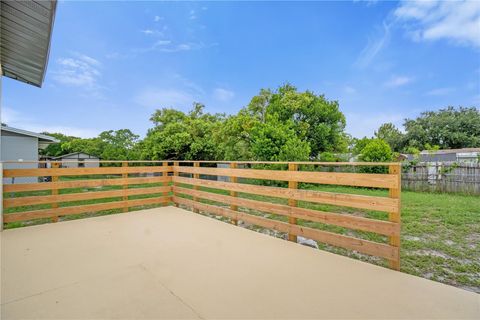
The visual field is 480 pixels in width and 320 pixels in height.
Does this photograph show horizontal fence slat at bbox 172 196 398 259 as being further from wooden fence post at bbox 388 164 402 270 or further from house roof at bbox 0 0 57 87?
house roof at bbox 0 0 57 87

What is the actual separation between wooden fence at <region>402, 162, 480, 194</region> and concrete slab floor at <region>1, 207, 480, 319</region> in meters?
7.50

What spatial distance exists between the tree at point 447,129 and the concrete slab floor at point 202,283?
78.1 ft

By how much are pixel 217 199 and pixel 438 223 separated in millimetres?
3629

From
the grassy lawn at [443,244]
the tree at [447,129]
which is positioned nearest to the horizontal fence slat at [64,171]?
the grassy lawn at [443,244]

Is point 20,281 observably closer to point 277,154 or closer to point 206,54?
point 277,154

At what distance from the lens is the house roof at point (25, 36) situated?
7.28ft

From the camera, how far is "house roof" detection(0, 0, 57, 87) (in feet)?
7.28

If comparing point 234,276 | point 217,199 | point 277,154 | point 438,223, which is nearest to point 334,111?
point 277,154

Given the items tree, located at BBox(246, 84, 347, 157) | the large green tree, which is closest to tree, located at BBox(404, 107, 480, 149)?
the large green tree

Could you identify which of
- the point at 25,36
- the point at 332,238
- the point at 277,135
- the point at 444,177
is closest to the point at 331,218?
the point at 332,238

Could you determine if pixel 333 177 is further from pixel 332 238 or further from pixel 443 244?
pixel 443 244

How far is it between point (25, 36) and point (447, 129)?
2760 centimetres

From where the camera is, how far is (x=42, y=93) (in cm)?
1129

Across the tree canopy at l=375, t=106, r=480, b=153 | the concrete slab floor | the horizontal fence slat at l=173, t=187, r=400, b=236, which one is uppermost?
the tree canopy at l=375, t=106, r=480, b=153
